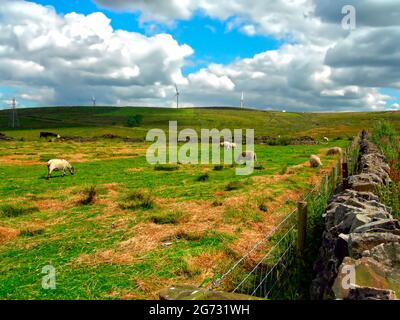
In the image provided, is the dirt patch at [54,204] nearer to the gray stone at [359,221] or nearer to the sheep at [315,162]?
the gray stone at [359,221]

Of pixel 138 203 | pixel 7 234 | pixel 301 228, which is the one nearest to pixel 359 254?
pixel 301 228

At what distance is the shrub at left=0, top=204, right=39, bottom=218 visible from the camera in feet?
46.4

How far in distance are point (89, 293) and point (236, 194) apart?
1021 centimetres

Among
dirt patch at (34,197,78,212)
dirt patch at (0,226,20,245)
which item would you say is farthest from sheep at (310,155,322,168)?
dirt patch at (0,226,20,245)

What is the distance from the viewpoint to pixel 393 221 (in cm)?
546

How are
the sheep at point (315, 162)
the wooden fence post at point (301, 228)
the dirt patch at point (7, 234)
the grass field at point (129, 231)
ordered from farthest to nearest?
the sheep at point (315, 162)
the dirt patch at point (7, 234)
the grass field at point (129, 231)
the wooden fence post at point (301, 228)

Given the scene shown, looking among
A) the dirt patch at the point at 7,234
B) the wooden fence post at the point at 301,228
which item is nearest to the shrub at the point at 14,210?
the dirt patch at the point at 7,234

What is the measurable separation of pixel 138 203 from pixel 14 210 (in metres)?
4.64

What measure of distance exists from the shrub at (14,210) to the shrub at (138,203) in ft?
11.6

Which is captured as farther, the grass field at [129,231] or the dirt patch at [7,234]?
the dirt patch at [7,234]

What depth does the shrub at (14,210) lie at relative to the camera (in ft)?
46.4

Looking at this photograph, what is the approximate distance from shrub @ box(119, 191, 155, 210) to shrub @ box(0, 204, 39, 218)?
3521mm

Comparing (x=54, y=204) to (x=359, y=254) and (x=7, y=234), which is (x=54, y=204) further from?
(x=359, y=254)
